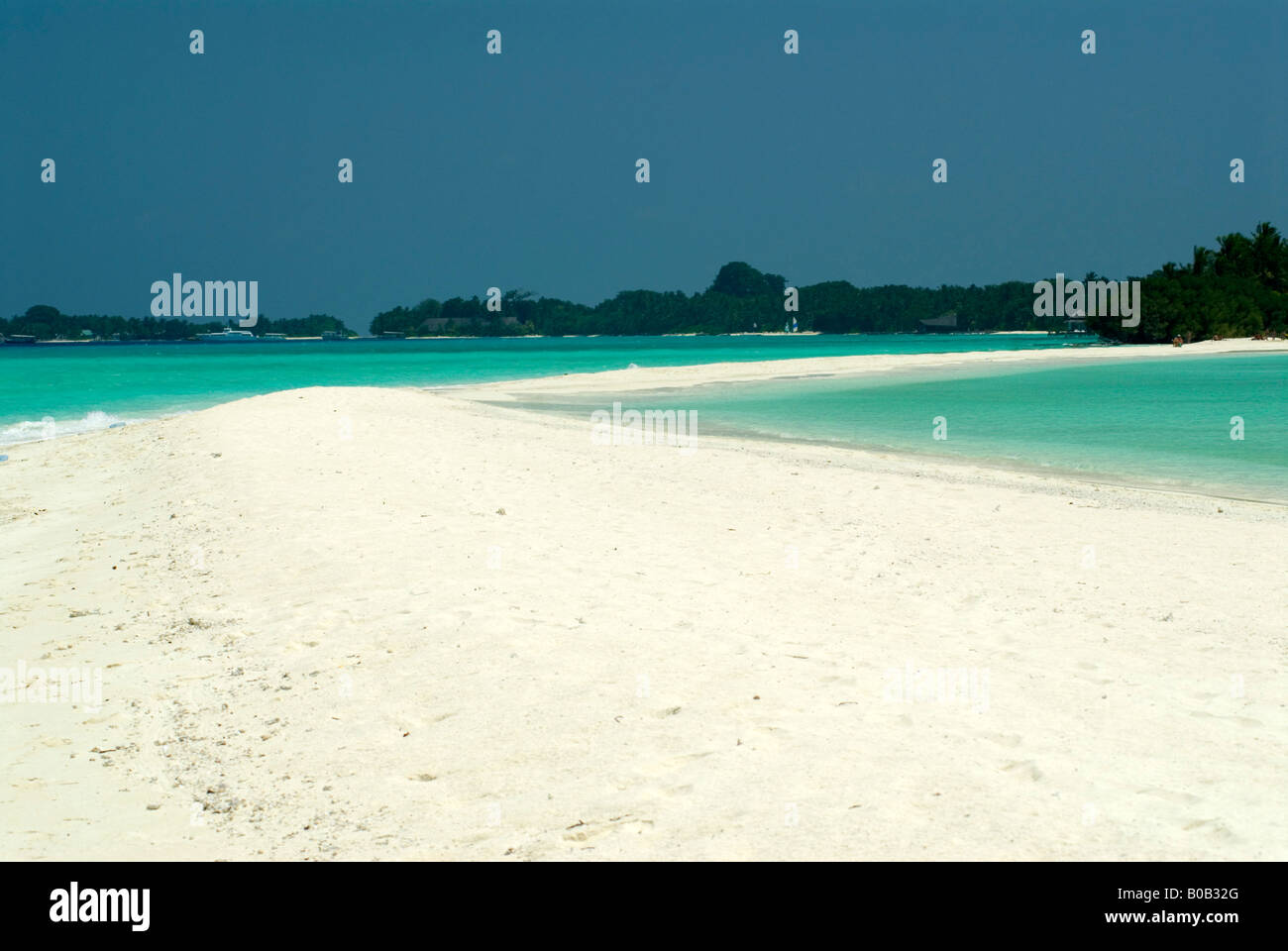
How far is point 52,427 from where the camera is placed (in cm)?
3044

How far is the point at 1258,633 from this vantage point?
7.21 m

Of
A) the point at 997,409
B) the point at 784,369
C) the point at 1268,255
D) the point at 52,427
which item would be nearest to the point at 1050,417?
the point at 997,409

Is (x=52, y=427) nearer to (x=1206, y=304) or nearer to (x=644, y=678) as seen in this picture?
(x=644, y=678)

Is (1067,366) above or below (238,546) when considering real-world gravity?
above

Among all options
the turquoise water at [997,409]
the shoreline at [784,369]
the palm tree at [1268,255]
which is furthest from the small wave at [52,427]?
the palm tree at [1268,255]

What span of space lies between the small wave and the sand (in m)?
17.2

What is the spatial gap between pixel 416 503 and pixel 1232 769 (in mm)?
8365

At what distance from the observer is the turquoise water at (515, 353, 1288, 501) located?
17.5 metres

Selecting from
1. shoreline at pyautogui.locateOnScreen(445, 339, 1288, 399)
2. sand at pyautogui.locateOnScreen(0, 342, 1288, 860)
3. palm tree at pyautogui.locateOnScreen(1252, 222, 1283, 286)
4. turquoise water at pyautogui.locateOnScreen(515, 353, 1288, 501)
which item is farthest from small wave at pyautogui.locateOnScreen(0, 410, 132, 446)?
palm tree at pyautogui.locateOnScreen(1252, 222, 1283, 286)

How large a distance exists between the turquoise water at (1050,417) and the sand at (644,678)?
17.6 ft

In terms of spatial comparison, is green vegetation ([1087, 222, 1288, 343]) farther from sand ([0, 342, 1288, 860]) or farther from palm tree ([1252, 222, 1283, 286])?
sand ([0, 342, 1288, 860])
